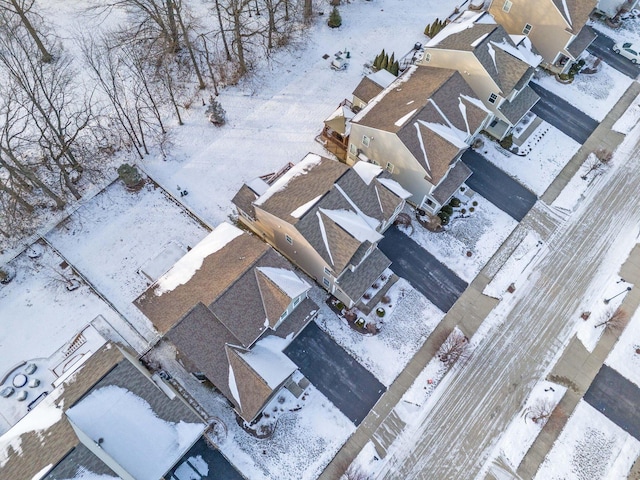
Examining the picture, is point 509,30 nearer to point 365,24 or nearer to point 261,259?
point 365,24

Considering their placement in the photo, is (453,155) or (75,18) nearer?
(453,155)

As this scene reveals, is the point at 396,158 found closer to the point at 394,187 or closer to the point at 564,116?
the point at 394,187

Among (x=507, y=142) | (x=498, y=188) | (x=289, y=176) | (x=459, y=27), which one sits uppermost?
(x=459, y=27)

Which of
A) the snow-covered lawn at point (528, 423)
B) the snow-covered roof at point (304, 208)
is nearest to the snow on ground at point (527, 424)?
the snow-covered lawn at point (528, 423)

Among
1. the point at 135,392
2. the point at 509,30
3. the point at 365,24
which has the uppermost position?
the point at 509,30

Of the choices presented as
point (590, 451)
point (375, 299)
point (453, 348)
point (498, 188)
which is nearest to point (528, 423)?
point (590, 451)

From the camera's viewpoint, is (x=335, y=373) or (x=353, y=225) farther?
(x=335, y=373)

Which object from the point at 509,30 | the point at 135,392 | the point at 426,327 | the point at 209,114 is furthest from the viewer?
the point at 509,30

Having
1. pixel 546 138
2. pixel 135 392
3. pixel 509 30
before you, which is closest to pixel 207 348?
pixel 135 392
